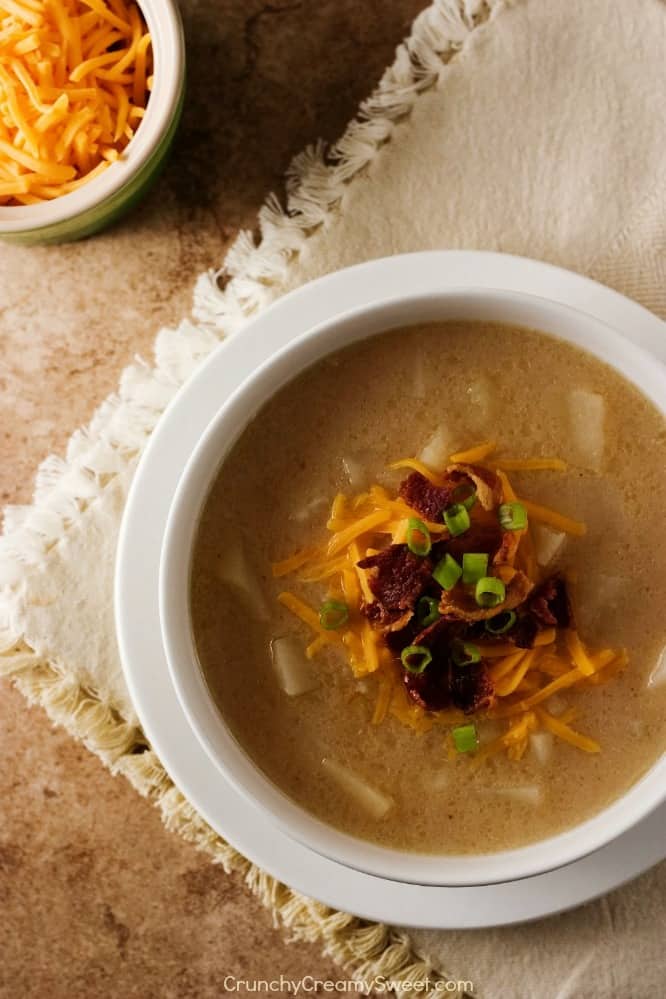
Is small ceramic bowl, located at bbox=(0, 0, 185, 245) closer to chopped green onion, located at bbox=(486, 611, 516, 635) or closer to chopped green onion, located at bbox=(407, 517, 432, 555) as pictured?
chopped green onion, located at bbox=(407, 517, 432, 555)

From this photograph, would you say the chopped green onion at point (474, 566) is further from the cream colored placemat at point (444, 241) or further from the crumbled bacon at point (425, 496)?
the cream colored placemat at point (444, 241)

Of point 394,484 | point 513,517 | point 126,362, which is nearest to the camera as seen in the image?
point 513,517

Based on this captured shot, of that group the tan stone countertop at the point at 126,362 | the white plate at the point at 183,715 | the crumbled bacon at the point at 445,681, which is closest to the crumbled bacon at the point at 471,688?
the crumbled bacon at the point at 445,681

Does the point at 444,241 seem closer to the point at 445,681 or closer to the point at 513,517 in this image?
the point at 513,517

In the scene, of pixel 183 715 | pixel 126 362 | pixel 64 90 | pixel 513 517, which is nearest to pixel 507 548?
pixel 513 517

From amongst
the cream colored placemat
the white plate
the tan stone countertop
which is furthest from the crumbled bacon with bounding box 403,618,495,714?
the tan stone countertop

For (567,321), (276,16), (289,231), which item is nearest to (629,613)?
(567,321)
